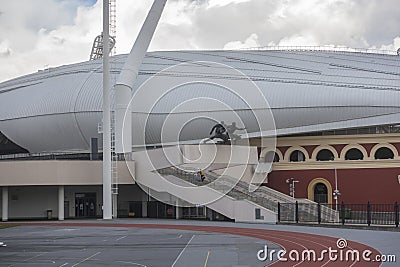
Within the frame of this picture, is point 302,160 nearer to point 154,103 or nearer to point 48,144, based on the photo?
point 154,103

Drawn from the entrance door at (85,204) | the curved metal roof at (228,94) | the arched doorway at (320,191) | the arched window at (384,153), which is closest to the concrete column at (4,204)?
the entrance door at (85,204)

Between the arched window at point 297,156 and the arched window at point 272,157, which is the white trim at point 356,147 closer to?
the arched window at point 297,156

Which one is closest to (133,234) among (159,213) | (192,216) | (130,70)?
(192,216)

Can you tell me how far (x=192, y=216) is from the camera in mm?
52438

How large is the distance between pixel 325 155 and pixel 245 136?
6982 mm

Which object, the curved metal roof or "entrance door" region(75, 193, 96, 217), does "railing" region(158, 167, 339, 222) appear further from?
"entrance door" region(75, 193, 96, 217)

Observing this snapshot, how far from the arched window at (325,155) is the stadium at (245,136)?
0.08 m

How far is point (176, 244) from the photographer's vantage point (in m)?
29.1

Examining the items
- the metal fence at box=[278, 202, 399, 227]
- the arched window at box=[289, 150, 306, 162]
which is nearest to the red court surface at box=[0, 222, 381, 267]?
the metal fence at box=[278, 202, 399, 227]

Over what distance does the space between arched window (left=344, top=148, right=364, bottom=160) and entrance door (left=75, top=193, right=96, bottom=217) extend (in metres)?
22.7

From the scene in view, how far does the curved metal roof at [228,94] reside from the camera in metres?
60.3

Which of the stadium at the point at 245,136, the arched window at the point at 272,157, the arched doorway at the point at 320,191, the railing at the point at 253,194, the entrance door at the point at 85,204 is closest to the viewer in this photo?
the railing at the point at 253,194

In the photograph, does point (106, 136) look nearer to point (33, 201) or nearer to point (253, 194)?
point (33, 201)

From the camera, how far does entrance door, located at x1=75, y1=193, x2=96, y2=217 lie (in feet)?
198
